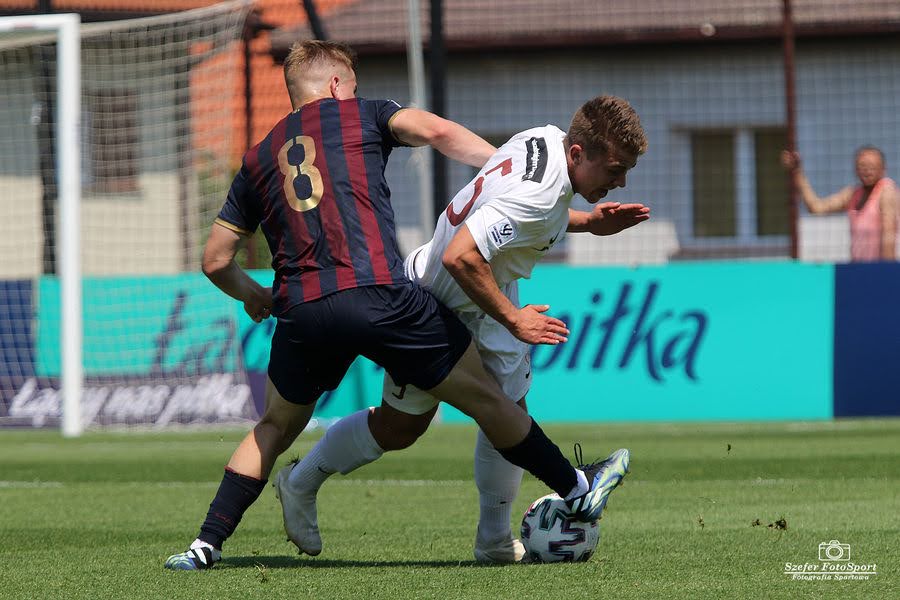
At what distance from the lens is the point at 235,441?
37.3ft

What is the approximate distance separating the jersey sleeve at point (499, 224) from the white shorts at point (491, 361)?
45 cm

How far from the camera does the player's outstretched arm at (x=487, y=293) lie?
4676 mm

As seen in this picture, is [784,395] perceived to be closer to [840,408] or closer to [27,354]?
[840,408]

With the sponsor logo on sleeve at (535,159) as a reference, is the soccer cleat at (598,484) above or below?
below

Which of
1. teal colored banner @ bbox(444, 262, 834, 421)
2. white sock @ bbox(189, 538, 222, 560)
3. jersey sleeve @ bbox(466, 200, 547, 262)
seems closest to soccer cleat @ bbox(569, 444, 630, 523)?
jersey sleeve @ bbox(466, 200, 547, 262)

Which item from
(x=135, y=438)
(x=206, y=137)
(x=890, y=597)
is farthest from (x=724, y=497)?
(x=206, y=137)

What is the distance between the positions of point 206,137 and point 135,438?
3.44 m

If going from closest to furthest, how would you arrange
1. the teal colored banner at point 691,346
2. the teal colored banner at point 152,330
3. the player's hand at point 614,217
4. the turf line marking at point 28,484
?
the player's hand at point 614,217 → the turf line marking at point 28,484 → the teal colored banner at point 691,346 → the teal colored banner at point 152,330

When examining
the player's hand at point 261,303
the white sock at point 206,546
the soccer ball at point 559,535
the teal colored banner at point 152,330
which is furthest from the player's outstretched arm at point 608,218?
the teal colored banner at point 152,330

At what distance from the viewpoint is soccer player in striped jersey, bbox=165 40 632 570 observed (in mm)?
4805

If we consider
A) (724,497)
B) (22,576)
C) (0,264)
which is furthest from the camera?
(0,264)

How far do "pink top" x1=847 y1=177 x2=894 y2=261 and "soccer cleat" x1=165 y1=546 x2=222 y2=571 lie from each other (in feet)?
28.1

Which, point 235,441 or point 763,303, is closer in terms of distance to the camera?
point 235,441

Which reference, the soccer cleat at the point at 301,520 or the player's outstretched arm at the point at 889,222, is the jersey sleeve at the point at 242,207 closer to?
the soccer cleat at the point at 301,520
